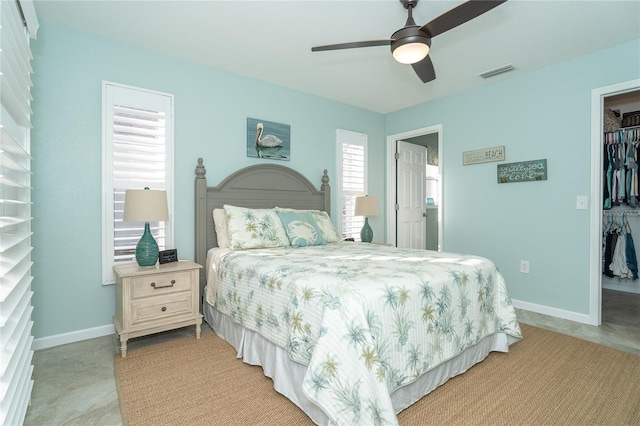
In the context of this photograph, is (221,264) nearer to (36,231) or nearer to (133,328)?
(133,328)

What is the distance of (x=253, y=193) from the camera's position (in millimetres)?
3574

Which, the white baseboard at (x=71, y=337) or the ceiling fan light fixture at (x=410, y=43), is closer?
the ceiling fan light fixture at (x=410, y=43)

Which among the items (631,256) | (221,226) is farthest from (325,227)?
(631,256)

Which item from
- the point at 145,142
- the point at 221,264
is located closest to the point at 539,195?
the point at 221,264

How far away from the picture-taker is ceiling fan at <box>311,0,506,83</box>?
73.3 inches

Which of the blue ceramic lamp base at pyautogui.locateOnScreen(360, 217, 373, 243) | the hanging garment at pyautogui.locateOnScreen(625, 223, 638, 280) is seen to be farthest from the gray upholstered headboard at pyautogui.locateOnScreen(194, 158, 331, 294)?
the hanging garment at pyautogui.locateOnScreen(625, 223, 638, 280)

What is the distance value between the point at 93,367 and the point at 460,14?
127 inches

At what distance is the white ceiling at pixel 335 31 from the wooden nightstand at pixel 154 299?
192cm

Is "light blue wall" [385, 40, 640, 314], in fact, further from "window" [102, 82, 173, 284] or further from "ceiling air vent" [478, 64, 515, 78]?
"window" [102, 82, 173, 284]

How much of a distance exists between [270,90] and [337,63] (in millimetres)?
903

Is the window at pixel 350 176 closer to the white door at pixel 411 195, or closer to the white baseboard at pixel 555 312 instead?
the white door at pixel 411 195

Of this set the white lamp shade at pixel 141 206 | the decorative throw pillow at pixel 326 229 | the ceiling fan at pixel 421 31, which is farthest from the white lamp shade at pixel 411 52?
the white lamp shade at pixel 141 206

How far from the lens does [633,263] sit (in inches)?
161

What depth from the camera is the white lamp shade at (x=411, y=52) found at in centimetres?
219
